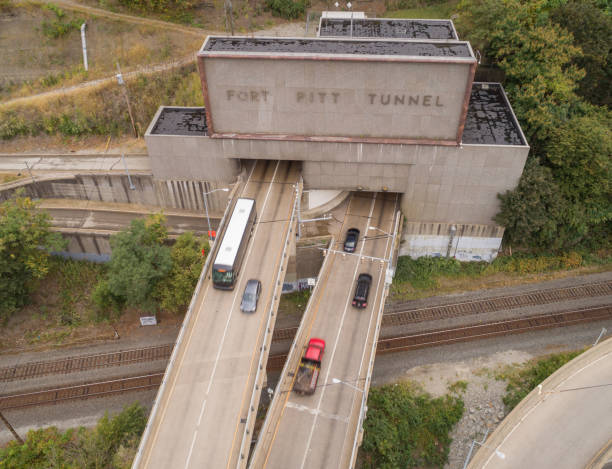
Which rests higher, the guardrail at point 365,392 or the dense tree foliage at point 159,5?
the dense tree foliage at point 159,5

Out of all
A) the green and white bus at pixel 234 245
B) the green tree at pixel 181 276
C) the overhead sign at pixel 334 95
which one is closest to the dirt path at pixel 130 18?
the overhead sign at pixel 334 95

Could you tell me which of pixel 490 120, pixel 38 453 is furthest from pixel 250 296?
pixel 490 120

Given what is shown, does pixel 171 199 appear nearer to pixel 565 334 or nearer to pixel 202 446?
pixel 202 446

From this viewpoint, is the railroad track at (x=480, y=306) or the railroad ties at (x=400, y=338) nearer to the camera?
the railroad ties at (x=400, y=338)

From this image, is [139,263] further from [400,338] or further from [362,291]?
[400,338]

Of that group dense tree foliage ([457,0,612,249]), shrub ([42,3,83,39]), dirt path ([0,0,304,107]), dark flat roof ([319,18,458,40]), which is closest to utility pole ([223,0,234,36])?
dirt path ([0,0,304,107])

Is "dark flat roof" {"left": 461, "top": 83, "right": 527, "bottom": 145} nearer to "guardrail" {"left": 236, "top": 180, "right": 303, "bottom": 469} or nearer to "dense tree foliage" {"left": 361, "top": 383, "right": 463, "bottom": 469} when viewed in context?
"guardrail" {"left": 236, "top": 180, "right": 303, "bottom": 469}

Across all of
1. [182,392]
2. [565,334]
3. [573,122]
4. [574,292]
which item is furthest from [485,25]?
[182,392]

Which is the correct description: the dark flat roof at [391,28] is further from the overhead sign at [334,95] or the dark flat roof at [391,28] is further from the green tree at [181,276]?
the green tree at [181,276]
